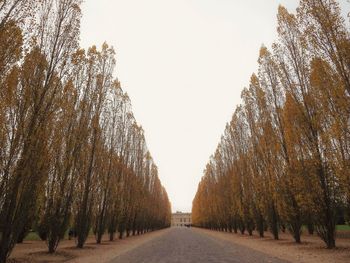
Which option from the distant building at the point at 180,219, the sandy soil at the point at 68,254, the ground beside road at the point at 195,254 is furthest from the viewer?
the distant building at the point at 180,219

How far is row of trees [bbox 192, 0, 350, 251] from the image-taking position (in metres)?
10.6

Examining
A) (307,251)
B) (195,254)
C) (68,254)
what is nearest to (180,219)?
(68,254)

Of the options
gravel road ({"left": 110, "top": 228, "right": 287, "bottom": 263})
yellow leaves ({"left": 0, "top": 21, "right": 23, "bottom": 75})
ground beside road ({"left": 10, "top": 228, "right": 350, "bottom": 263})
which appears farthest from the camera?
ground beside road ({"left": 10, "top": 228, "right": 350, "bottom": 263})

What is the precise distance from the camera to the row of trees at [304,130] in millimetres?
10578

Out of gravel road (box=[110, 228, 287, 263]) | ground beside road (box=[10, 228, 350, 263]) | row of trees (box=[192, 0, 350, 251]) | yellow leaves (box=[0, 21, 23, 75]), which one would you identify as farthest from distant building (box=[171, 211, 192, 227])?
yellow leaves (box=[0, 21, 23, 75])

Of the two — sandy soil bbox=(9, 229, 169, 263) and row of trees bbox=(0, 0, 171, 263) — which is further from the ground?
row of trees bbox=(0, 0, 171, 263)

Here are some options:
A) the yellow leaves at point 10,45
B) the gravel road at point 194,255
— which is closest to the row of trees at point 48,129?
the yellow leaves at point 10,45

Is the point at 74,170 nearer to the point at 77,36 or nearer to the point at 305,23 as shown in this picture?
the point at 77,36

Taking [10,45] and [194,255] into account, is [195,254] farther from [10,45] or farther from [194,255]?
[10,45]

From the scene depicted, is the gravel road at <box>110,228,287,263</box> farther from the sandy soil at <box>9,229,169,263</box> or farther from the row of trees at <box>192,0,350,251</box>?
the row of trees at <box>192,0,350,251</box>

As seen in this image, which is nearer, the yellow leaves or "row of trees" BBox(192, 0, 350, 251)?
the yellow leaves

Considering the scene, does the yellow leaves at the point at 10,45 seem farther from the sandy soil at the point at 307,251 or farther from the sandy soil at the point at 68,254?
the sandy soil at the point at 307,251

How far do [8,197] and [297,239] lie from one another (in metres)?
15.6

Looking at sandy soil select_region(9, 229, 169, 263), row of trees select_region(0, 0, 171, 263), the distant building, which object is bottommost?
the distant building
